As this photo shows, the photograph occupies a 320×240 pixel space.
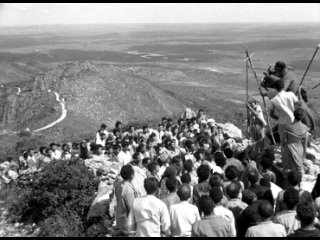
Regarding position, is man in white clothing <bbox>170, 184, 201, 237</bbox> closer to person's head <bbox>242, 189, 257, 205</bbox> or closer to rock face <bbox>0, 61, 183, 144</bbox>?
person's head <bbox>242, 189, 257, 205</bbox>

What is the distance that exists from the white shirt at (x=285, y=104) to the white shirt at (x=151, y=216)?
418 centimetres

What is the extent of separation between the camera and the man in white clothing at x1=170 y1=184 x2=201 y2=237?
23.7 feet

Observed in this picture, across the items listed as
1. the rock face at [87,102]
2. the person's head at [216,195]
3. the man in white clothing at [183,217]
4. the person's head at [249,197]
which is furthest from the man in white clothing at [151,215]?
the rock face at [87,102]

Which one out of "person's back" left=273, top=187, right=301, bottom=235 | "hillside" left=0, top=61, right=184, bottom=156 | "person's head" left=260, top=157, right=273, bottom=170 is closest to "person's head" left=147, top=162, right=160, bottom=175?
"person's head" left=260, top=157, right=273, bottom=170

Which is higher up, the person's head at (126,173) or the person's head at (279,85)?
the person's head at (279,85)

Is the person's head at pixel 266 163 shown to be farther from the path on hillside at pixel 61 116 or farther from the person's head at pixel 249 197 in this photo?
the path on hillside at pixel 61 116

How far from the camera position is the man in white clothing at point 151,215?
7.28 m

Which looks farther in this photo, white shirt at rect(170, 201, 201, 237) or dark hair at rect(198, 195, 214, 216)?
white shirt at rect(170, 201, 201, 237)

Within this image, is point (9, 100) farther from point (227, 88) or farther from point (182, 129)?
point (227, 88)

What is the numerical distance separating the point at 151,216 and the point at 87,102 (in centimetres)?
3046

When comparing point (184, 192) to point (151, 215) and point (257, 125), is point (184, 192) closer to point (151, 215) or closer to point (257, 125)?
point (151, 215)

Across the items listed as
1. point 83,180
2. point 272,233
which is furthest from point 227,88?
point 272,233

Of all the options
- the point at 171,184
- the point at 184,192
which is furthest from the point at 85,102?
Answer: the point at 184,192

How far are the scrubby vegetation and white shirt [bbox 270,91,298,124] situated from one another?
4.80 metres
